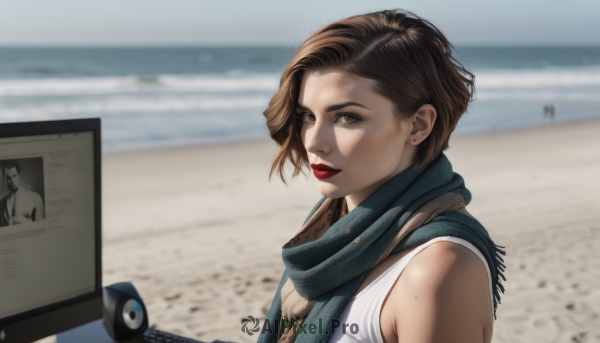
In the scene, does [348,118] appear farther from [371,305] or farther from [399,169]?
[371,305]

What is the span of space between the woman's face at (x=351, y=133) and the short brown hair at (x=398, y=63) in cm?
3

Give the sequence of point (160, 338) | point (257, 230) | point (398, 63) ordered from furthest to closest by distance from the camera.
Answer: point (257, 230) → point (160, 338) → point (398, 63)

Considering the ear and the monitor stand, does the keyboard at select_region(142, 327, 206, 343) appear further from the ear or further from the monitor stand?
the ear

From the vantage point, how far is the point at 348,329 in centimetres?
161

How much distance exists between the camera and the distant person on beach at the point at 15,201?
1.89 m

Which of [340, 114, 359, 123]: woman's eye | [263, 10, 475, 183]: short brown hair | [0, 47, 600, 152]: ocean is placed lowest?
[0, 47, 600, 152]: ocean

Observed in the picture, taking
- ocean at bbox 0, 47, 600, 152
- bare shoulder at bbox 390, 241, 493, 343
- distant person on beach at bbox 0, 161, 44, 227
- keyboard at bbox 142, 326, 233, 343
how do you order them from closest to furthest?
bare shoulder at bbox 390, 241, 493, 343, distant person on beach at bbox 0, 161, 44, 227, keyboard at bbox 142, 326, 233, 343, ocean at bbox 0, 47, 600, 152

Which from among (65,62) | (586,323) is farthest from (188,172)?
(65,62)

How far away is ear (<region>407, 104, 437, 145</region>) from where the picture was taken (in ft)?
5.29

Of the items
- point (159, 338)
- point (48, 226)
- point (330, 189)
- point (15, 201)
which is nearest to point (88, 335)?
point (159, 338)

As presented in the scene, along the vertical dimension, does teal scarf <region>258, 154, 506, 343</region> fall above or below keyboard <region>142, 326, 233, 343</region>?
above

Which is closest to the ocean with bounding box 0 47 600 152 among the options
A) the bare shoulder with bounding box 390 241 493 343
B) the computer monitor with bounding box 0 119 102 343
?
the computer monitor with bounding box 0 119 102 343

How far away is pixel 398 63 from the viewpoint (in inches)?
61.8

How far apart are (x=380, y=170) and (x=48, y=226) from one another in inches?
40.3
